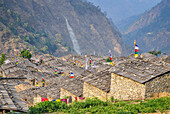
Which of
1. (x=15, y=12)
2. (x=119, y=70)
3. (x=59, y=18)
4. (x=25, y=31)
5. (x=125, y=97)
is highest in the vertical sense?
(x=59, y=18)

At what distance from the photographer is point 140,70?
15602mm

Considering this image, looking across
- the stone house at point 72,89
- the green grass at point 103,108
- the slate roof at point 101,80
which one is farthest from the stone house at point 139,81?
the stone house at point 72,89

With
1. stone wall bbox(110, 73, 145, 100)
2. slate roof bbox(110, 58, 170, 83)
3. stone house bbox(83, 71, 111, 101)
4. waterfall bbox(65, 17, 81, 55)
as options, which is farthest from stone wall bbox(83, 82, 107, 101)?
waterfall bbox(65, 17, 81, 55)

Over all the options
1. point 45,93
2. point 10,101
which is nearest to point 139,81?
point 10,101

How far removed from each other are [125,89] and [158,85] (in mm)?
1888

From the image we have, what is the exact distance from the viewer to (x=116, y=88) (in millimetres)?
15383

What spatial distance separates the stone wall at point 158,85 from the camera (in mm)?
14156

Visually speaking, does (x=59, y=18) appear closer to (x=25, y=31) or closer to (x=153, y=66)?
(x=25, y=31)

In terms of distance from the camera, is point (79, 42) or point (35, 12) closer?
point (35, 12)

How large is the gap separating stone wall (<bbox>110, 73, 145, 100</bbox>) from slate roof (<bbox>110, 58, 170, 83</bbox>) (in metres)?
0.29

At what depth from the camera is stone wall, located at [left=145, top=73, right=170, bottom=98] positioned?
14156 mm

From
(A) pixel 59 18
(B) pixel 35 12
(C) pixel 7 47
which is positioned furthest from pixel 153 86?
(A) pixel 59 18

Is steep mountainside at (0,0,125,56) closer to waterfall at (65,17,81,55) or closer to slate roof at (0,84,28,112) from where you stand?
waterfall at (65,17,81,55)

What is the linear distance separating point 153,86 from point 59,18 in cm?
16996
